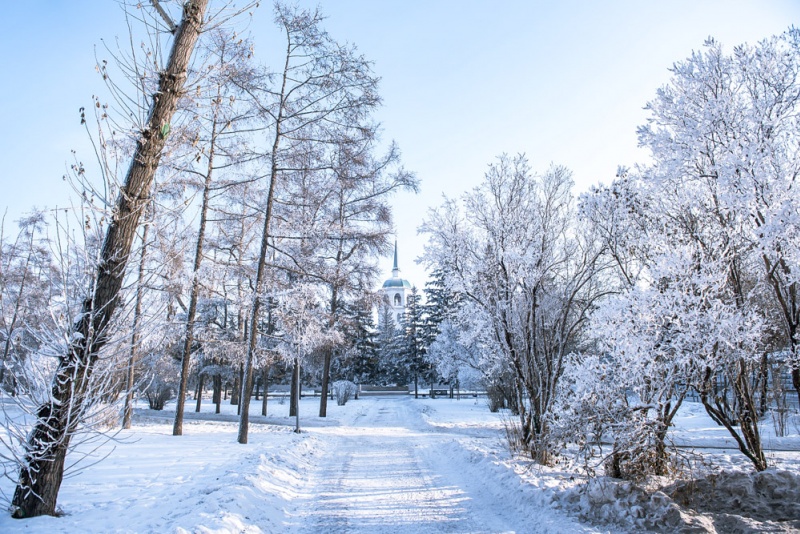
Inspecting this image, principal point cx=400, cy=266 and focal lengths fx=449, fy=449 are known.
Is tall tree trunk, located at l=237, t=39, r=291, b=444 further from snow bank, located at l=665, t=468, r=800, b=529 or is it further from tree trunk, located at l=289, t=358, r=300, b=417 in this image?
snow bank, located at l=665, t=468, r=800, b=529

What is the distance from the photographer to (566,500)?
568cm

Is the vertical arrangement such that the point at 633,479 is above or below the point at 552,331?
below

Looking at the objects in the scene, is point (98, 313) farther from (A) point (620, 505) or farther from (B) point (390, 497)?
(A) point (620, 505)

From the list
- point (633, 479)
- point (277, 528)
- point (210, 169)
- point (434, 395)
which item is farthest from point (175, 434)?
point (434, 395)

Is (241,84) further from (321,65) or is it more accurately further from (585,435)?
(585,435)

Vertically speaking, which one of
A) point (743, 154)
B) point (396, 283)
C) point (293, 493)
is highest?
point (396, 283)

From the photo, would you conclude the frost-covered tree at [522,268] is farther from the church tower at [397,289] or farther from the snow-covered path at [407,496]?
the church tower at [397,289]

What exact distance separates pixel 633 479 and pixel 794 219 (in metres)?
4.19

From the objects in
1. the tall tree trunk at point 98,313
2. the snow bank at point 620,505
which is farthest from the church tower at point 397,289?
the tall tree trunk at point 98,313

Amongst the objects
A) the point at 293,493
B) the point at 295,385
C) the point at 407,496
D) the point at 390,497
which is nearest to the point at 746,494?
the point at 407,496

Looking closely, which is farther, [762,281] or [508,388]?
[508,388]

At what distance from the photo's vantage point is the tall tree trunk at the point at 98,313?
159 inches

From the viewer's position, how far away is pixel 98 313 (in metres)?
4.21

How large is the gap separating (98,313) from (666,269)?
274 inches
